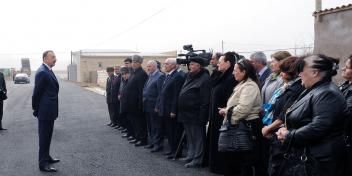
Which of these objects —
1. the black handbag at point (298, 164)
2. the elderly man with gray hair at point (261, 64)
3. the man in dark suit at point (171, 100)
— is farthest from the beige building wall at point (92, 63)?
the black handbag at point (298, 164)

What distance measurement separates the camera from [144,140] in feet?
29.0

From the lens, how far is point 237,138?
5000mm

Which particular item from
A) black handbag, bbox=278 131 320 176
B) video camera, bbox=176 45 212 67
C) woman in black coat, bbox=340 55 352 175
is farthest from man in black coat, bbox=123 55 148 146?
black handbag, bbox=278 131 320 176

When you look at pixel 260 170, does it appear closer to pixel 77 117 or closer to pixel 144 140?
pixel 144 140

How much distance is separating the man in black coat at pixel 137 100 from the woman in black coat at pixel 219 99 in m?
2.88

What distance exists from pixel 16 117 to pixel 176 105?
28.9ft

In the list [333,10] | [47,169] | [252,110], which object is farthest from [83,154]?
[333,10]

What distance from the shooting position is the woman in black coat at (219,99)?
594 centimetres

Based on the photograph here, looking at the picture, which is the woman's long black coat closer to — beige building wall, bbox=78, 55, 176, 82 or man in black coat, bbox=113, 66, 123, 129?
man in black coat, bbox=113, 66, 123, 129

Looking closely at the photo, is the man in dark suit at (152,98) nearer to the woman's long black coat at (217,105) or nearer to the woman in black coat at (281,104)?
the woman's long black coat at (217,105)

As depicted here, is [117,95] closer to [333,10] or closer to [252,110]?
[252,110]

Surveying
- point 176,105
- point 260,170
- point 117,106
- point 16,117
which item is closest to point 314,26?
point 117,106

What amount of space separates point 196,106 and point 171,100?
1006 millimetres

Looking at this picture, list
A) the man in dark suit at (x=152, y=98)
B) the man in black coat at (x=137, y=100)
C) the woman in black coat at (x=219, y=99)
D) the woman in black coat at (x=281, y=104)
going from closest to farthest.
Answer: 1. the woman in black coat at (x=281, y=104)
2. the woman in black coat at (x=219, y=99)
3. the man in dark suit at (x=152, y=98)
4. the man in black coat at (x=137, y=100)
